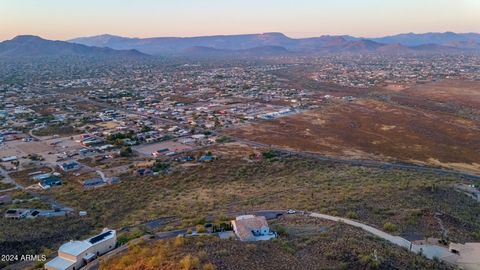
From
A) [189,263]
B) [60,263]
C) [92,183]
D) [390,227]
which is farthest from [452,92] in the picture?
[60,263]

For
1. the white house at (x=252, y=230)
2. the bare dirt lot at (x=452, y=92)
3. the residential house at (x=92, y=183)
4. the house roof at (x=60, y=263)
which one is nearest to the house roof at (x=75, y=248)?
the house roof at (x=60, y=263)

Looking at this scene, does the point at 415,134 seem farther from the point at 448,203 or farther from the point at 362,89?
the point at 362,89

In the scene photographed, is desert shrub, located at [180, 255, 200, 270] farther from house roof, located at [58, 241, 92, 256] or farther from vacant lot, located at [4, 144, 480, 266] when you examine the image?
vacant lot, located at [4, 144, 480, 266]

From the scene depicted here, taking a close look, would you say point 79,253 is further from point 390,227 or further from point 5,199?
point 5,199

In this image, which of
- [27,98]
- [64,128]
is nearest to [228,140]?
[64,128]

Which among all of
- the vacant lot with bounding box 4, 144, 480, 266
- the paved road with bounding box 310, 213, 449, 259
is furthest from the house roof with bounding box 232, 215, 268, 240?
the paved road with bounding box 310, 213, 449, 259

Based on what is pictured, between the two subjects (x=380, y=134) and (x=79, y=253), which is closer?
(x=79, y=253)
